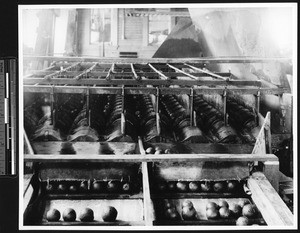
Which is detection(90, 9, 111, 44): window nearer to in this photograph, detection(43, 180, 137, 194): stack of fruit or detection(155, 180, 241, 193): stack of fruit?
detection(43, 180, 137, 194): stack of fruit

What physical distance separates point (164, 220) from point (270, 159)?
99cm

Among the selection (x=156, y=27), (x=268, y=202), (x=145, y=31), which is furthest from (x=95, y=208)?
(x=156, y=27)

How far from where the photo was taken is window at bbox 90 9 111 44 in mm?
11844

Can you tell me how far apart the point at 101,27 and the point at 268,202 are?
1057 centimetres

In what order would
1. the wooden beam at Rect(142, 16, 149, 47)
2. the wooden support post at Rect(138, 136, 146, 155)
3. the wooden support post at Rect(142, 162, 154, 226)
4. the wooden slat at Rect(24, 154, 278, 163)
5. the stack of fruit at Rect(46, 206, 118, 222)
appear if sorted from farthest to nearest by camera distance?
the wooden beam at Rect(142, 16, 149, 47) < the wooden support post at Rect(138, 136, 146, 155) < the wooden slat at Rect(24, 154, 278, 163) < the stack of fruit at Rect(46, 206, 118, 222) < the wooden support post at Rect(142, 162, 154, 226)

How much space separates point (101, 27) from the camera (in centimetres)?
1195

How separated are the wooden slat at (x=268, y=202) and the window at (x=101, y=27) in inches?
391

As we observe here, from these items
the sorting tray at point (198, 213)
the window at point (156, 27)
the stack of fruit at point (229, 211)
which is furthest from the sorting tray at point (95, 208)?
the window at point (156, 27)

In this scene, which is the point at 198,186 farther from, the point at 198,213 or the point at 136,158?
the point at 136,158

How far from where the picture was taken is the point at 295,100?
252 centimetres

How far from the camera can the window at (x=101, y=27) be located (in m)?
11.8

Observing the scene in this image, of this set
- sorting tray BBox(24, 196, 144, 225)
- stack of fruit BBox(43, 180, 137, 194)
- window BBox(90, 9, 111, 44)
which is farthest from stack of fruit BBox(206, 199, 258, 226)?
window BBox(90, 9, 111, 44)

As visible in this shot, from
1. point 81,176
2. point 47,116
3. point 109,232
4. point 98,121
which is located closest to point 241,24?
point 98,121

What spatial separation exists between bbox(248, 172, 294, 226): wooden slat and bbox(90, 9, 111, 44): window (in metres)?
9.93
